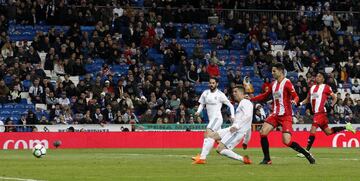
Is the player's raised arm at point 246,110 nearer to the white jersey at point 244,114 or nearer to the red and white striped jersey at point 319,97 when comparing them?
the white jersey at point 244,114

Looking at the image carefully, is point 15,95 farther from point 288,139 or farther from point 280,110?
point 288,139

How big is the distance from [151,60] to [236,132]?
23.0 meters

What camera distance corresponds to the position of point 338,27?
2146 inches

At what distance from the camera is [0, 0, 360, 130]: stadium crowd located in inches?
1652

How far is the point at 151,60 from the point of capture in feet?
155

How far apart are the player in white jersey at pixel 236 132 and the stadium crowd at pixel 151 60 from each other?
15838 millimetres

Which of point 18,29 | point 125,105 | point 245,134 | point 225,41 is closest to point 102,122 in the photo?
point 125,105

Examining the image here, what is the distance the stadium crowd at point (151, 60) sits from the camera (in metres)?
42.0

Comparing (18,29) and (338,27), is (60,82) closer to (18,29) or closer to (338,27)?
(18,29)

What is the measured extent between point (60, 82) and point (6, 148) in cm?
540

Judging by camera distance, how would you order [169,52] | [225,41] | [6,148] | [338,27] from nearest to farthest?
[6,148]
[169,52]
[225,41]
[338,27]

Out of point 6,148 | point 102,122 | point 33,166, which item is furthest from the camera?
point 102,122

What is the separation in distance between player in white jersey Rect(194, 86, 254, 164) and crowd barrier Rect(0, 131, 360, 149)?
14146 millimetres

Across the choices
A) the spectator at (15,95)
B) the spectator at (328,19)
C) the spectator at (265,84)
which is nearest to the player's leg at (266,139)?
the spectator at (15,95)
